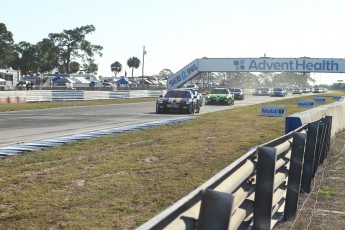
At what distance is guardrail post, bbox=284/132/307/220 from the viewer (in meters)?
5.16

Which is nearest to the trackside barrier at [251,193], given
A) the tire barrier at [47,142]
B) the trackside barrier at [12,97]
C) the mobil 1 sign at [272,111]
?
the tire barrier at [47,142]

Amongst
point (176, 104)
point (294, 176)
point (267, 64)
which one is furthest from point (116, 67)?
point (294, 176)

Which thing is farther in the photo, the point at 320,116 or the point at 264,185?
the point at 320,116

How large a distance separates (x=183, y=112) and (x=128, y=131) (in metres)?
9.85

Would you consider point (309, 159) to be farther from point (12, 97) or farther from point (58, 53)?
point (58, 53)

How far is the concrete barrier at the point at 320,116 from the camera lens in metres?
8.11

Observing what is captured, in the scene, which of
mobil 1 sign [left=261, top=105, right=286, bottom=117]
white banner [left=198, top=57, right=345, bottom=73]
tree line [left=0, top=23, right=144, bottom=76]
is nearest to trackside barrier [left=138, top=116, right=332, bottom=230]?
mobil 1 sign [left=261, top=105, right=286, bottom=117]

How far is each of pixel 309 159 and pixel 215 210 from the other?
15.0 ft

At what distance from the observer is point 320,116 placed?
413 inches

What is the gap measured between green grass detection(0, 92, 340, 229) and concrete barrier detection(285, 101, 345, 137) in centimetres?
142

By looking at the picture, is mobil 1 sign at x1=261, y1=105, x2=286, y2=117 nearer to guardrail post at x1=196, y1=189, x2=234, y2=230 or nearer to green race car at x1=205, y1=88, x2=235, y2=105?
green race car at x1=205, y1=88, x2=235, y2=105

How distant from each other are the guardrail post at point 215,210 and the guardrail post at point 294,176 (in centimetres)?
304

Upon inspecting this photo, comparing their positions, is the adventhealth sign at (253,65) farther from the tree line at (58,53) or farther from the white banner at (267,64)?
the tree line at (58,53)

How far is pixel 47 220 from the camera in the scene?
15.1ft
